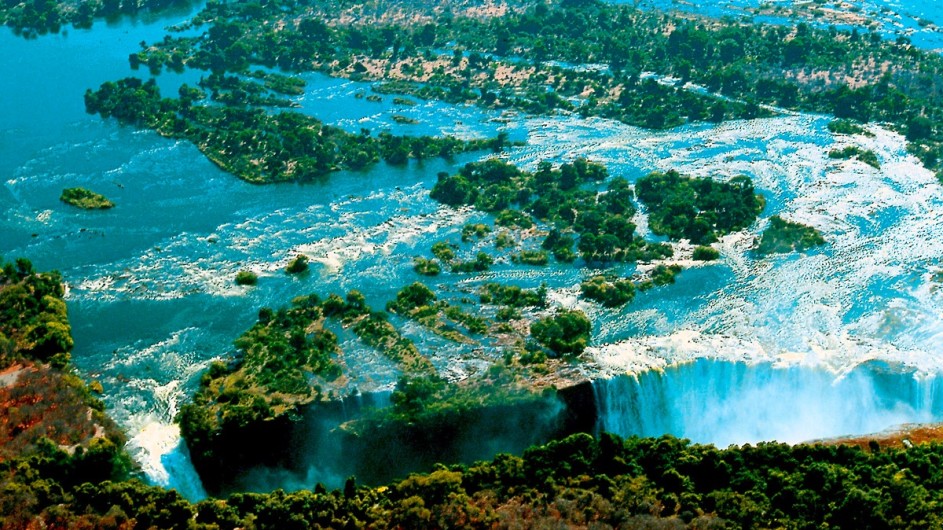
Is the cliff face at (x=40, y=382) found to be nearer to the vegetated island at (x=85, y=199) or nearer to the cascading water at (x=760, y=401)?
the vegetated island at (x=85, y=199)

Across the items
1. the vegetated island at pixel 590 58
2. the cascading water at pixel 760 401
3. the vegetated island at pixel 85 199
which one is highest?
the vegetated island at pixel 590 58

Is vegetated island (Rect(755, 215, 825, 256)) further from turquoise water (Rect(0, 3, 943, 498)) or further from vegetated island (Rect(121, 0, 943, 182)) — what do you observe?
vegetated island (Rect(121, 0, 943, 182))

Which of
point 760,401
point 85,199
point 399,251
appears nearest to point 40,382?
point 85,199

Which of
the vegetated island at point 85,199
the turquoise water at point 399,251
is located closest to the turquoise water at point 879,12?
the turquoise water at point 399,251

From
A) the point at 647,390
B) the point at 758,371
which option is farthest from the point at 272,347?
the point at 758,371

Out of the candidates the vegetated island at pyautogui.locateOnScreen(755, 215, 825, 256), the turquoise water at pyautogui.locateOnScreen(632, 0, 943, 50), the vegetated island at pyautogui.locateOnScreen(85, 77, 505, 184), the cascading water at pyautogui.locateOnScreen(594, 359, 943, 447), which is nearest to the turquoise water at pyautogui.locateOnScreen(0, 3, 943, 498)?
the cascading water at pyautogui.locateOnScreen(594, 359, 943, 447)
